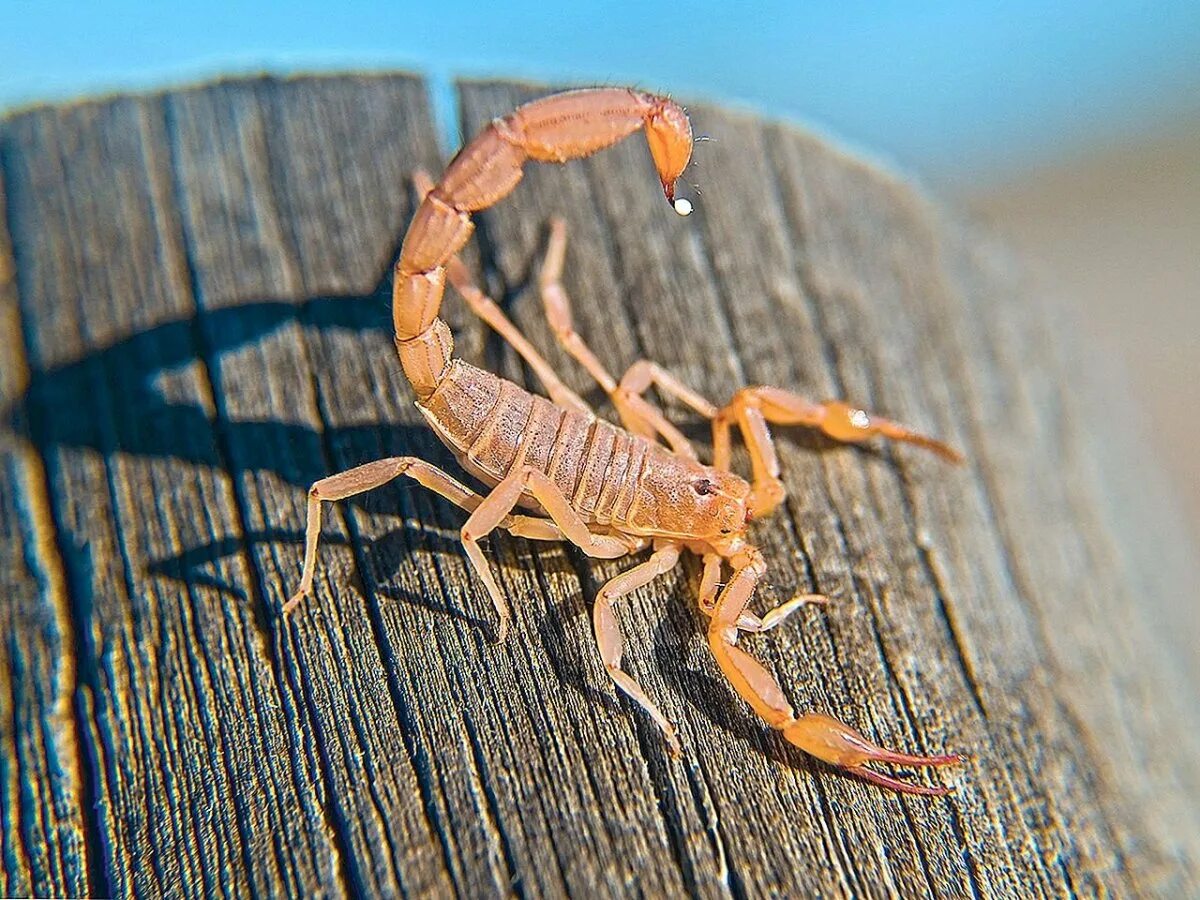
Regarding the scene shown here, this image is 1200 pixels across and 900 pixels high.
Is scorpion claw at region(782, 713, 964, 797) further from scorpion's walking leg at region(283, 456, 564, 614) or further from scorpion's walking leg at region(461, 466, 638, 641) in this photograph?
scorpion's walking leg at region(283, 456, 564, 614)

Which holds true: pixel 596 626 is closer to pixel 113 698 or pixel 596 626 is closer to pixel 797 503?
pixel 797 503

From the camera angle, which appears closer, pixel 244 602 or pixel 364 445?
pixel 244 602

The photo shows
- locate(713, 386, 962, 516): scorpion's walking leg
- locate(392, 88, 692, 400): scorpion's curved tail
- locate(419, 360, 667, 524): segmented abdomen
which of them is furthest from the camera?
locate(713, 386, 962, 516): scorpion's walking leg

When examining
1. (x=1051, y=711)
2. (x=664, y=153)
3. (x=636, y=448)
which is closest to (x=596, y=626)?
(x=636, y=448)

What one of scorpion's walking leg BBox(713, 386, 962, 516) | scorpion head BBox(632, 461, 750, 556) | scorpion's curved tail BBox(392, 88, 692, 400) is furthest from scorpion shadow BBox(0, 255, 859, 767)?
scorpion's curved tail BBox(392, 88, 692, 400)

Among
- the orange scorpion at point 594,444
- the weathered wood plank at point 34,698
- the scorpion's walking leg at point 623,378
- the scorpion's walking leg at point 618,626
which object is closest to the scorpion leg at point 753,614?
the orange scorpion at point 594,444

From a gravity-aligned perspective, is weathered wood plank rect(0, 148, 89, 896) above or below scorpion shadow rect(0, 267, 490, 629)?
below
